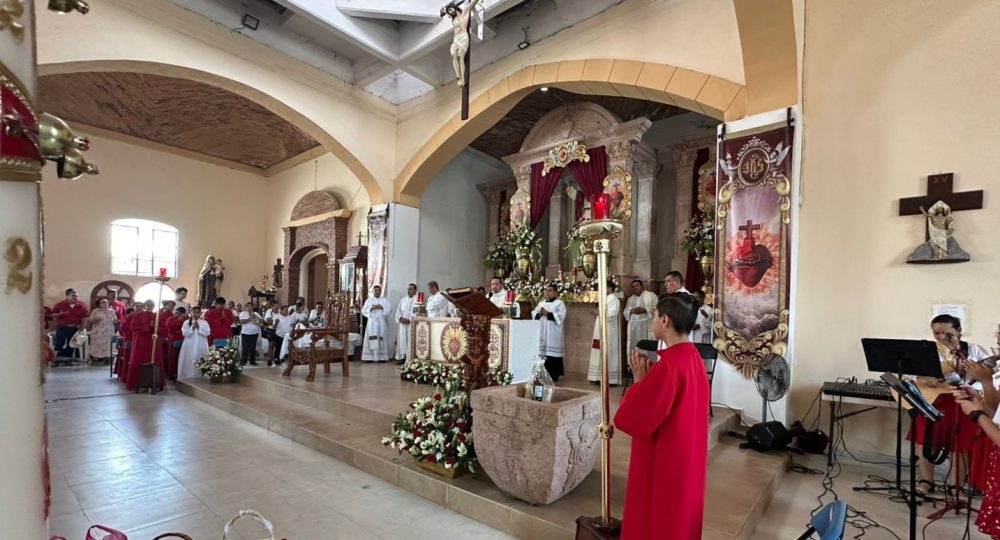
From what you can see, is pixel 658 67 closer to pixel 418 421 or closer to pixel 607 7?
pixel 607 7

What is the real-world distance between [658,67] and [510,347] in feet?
13.8

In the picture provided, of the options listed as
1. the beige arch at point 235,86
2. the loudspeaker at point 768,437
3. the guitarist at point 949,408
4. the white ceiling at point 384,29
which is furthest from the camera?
the white ceiling at point 384,29

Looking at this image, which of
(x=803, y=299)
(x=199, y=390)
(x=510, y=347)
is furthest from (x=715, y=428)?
(x=199, y=390)

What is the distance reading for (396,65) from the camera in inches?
340

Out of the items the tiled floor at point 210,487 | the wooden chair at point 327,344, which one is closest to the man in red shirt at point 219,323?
the wooden chair at point 327,344

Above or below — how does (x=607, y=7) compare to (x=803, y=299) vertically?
above

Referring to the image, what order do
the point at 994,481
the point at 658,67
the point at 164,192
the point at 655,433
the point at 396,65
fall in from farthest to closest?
1. the point at 164,192
2. the point at 396,65
3. the point at 658,67
4. the point at 994,481
5. the point at 655,433

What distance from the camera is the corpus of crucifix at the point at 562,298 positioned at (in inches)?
101

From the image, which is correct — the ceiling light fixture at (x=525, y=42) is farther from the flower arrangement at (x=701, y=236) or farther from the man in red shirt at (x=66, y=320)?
the man in red shirt at (x=66, y=320)

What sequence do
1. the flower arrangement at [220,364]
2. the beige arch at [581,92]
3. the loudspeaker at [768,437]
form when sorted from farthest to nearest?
the flower arrangement at [220,364] → the beige arch at [581,92] → the loudspeaker at [768,437]

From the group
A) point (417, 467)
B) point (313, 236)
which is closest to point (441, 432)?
point (417, 467)

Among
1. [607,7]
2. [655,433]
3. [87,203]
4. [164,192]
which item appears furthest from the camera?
[164,192]

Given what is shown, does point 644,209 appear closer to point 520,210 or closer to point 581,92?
point 520,210

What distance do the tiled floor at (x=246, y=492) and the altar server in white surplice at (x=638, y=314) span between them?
3.08m
